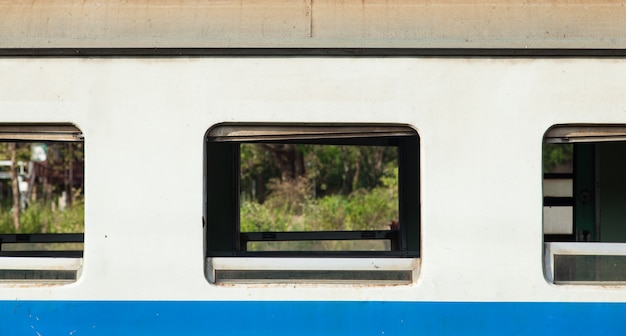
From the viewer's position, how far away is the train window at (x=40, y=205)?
3930 mm

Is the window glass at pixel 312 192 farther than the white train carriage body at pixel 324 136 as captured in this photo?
Yes

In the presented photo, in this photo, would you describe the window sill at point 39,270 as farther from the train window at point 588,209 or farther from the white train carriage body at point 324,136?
the train window at point 588,209

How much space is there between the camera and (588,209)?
5371 mm

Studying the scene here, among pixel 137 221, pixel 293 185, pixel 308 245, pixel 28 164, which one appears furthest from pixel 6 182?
pixel 137 221

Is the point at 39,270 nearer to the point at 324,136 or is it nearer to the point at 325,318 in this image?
the point at 325,318

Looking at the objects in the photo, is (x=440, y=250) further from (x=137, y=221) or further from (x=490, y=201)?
(x=137, y=221)

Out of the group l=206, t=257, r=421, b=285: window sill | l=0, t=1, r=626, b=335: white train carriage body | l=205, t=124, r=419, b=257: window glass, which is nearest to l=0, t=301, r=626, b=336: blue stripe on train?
l=0, t=1, r=626, b=335: white train carriage body
